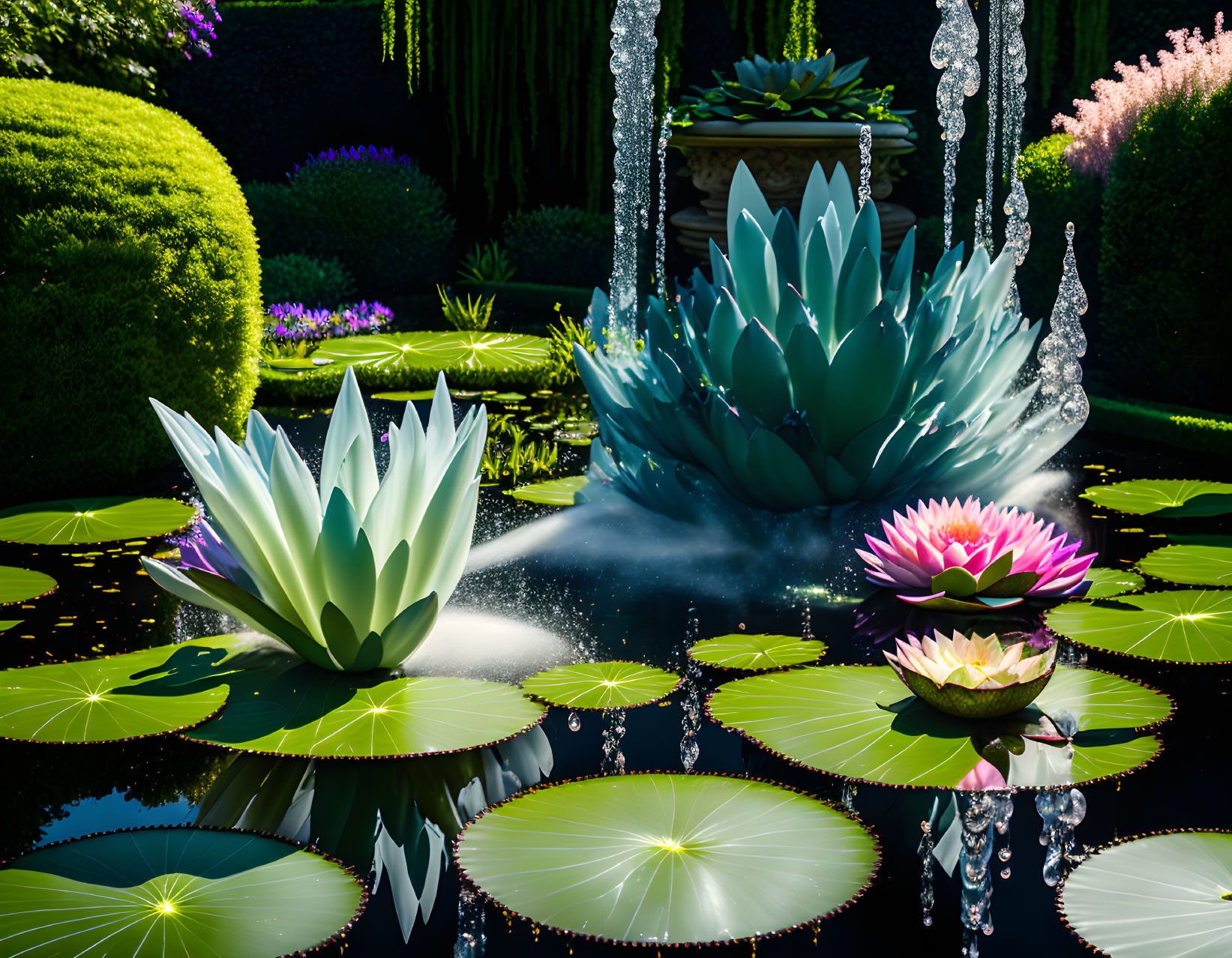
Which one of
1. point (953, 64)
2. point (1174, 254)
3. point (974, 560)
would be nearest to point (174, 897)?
point (974, 560)

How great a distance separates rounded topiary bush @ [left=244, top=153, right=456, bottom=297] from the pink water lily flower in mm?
8492

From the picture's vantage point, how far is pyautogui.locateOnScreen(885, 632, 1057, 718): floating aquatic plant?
2299 mm

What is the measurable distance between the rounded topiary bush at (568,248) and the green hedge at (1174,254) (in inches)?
209

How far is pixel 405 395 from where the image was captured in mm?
6484

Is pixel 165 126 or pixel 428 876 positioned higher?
pixel 165 126

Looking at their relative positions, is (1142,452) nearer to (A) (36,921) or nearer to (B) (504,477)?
(B) (504,477)

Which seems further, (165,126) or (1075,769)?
(165,126)

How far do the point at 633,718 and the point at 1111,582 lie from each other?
1.44m

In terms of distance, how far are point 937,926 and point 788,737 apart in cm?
56

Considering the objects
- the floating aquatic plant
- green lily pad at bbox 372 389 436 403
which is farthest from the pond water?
green lily pad at bbox 372 389 436 403

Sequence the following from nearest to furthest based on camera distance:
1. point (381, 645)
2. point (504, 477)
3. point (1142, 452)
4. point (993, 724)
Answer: point (993, 724) < point (381, 645) < point (504, 477) < point (1142, 452)

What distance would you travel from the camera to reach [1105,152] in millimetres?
6602

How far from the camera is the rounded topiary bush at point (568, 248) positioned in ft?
34.8

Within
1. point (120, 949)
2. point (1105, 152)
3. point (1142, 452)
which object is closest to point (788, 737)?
point (120, 949)
